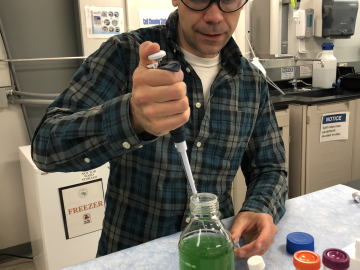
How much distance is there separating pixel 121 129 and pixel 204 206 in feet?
0.71

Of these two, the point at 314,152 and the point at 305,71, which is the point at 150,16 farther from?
the point at 305,71

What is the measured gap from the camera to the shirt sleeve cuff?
0.61 meters

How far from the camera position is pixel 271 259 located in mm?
701

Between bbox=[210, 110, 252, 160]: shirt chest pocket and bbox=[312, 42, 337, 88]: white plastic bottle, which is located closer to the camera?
bbox=[210, 110, 252, 160]: shirt chest pocket

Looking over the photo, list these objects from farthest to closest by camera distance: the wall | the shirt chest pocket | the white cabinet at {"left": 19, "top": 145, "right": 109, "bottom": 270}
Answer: the wall, the white cabinet at {"left": 19, "top": 145, "right": 109, "bottom": 270}, the shirt chest pocket

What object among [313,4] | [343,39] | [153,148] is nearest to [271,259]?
[153,148]

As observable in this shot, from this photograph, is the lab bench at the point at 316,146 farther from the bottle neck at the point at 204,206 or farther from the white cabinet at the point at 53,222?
the bottle neck at the point at 204,206

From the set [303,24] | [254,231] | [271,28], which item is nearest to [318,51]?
[303,24]

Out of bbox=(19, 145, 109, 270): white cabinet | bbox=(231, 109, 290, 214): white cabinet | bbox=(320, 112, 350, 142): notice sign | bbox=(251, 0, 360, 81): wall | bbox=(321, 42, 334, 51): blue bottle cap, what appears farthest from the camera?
bbox=(251, 0, 360, 81): wall

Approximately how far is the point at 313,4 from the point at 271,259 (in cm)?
297

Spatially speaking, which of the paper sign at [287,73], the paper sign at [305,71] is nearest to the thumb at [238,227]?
the paper sign at [287,73]

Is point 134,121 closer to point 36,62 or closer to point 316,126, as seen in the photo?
point 36,62

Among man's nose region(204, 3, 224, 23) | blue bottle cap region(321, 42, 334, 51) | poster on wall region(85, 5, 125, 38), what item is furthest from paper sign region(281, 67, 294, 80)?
man's nose region(204, 3, 224, 23)

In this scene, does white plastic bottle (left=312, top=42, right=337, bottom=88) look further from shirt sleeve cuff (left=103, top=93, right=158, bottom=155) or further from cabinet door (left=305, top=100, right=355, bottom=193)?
shirt sleeve cuff (left=103, top=93, right=158, bottom=155)
